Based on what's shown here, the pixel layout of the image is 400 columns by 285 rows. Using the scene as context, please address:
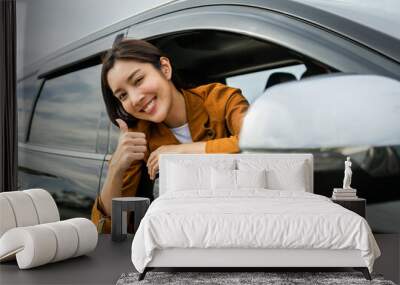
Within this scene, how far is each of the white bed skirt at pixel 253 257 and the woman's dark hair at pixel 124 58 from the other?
2362mm

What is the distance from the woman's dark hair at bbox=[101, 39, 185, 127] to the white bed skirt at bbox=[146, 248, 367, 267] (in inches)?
93.0

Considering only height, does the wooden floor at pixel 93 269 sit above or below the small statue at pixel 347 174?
below

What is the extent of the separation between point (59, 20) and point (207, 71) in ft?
5.58

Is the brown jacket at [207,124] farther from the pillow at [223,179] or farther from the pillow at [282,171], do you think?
the pillow at [223,179]

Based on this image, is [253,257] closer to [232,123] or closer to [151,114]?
[232,123]

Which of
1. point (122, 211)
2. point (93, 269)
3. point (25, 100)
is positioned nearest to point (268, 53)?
point (122, 211)

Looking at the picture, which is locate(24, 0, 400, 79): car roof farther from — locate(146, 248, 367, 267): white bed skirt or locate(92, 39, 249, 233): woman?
locate(146, 248, 367, 267): white bed skirt

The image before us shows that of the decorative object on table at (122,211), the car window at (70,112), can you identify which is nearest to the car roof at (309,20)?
the car window at (70,112)

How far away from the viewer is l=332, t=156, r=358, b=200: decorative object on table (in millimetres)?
6016

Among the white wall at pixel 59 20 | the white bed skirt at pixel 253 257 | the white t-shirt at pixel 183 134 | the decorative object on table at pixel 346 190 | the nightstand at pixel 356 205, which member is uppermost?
the white wall at pixel 59 20

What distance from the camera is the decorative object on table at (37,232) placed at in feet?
15.4

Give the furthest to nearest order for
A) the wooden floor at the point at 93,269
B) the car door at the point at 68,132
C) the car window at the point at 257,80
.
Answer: the car door at the point at 68,132 → the car window at the point at 257,80 → the wooden floor at the point at 93,269

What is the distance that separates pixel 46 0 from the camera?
266 inches

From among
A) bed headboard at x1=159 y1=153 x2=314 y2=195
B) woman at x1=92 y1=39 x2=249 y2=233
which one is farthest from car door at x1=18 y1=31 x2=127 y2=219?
bed headboard at x1=159 y1=153 x2=314 y2=195
